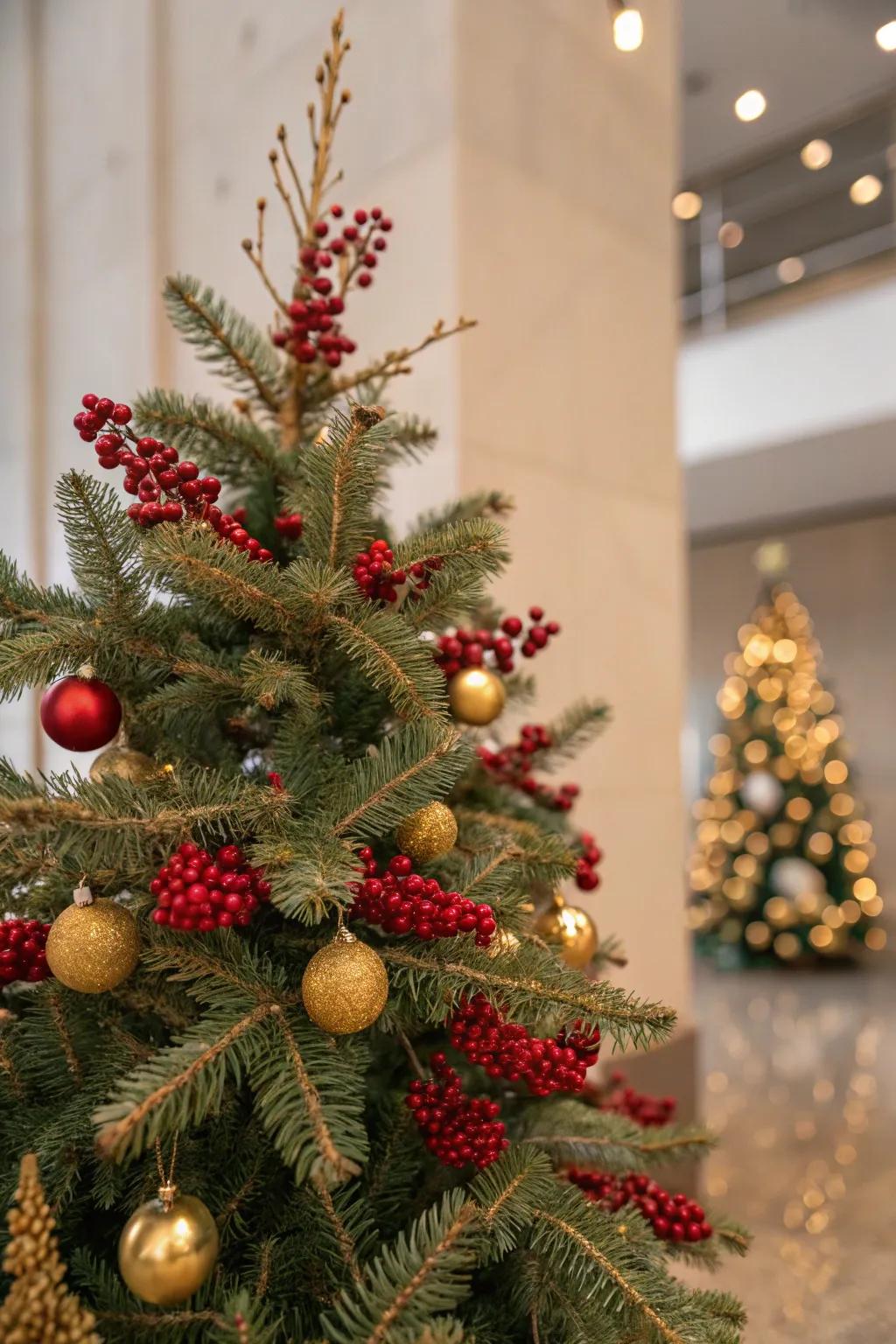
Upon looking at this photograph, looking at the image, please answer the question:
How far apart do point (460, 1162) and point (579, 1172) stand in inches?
10.0

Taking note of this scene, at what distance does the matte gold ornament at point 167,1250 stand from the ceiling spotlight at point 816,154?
210 inches

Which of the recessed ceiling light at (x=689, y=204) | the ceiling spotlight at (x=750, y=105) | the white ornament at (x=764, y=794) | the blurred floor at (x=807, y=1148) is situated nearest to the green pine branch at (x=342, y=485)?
the blurred floor at (x=807, y=1148)

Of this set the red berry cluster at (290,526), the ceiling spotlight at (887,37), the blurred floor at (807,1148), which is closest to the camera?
the red berry cluster at (290,526)

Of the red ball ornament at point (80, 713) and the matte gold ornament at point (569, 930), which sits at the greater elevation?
the red ball ornament at point (80, 713)

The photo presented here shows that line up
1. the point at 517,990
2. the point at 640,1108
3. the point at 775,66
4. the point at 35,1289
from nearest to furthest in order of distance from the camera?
the point at 35,1289 < the point at 517,990 < the point at 640,1108 < the point at 775,66

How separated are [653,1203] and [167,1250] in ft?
1.51

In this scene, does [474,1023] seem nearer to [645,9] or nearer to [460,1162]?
[460,1162]

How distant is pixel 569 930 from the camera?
0.89 metres

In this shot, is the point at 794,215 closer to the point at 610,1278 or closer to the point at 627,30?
the point at 627,30

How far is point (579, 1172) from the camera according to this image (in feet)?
2.94

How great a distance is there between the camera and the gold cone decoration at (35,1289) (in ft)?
1.74

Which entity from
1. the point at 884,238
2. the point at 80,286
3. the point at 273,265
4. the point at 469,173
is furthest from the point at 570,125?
the point at 884,238

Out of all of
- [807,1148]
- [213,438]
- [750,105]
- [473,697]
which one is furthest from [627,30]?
[750,105]

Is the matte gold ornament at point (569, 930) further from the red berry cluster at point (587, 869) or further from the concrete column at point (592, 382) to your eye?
the concrete column at point (592, 382)
